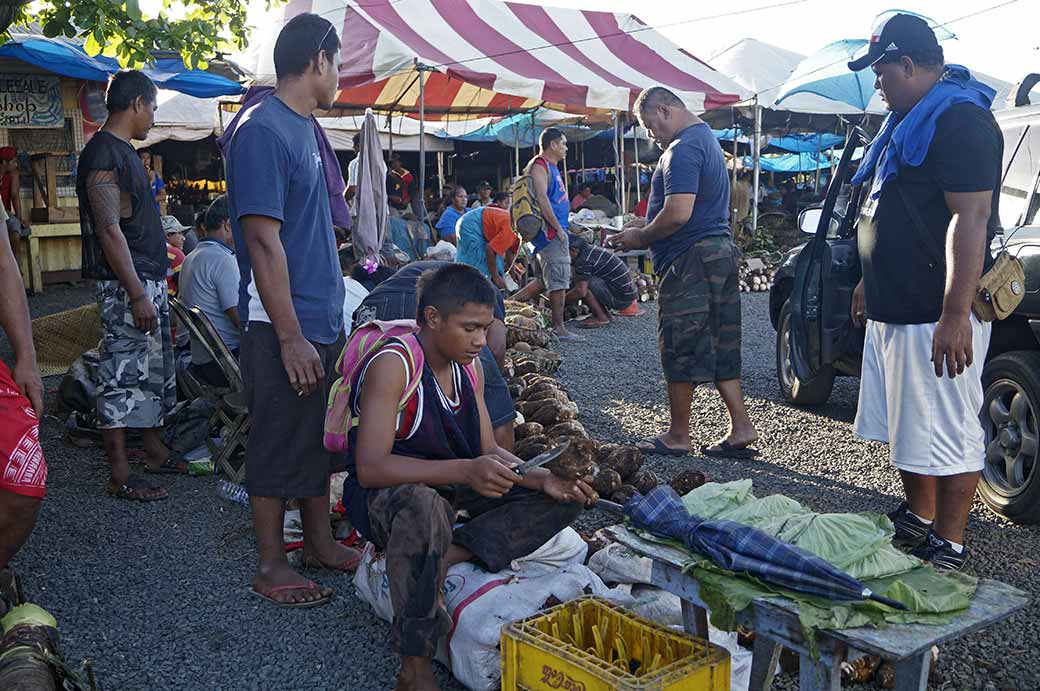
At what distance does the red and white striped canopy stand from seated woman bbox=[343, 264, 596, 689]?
6.94 meters

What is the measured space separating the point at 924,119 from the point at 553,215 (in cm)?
621

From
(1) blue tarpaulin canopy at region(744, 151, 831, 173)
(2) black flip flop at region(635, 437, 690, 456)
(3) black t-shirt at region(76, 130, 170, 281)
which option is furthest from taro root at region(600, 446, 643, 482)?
(1) blue tarpaulin canopy at region(744, 151, 831, 173)

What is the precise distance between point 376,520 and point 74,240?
1415 centimetres

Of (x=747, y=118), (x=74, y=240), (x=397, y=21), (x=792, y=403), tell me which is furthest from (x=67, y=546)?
(x=747, y=118)

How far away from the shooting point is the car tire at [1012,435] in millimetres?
4445

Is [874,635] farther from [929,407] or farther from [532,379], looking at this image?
[532,379]

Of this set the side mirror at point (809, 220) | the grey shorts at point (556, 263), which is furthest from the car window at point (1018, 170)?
the grey shorts at point (556, 263)

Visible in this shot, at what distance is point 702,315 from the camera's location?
18.7 feet

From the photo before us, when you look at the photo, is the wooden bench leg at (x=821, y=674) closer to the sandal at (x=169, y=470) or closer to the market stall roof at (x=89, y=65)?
the sandal at (x=169, y=470)

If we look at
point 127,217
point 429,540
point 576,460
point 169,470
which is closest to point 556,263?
point 169,470

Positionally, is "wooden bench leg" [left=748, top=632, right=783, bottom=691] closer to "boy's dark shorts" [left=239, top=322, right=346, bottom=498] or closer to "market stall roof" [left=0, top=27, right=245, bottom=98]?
"boy's dark shorts" [left=239, top=322, right=346, bottom=498]

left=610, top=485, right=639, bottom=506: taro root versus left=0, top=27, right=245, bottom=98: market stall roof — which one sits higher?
left=0, top=27, right=245, bottom=98: market stall roof

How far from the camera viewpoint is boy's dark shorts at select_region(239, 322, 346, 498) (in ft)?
12.3

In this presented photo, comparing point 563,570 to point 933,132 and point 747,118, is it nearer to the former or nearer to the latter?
point 933,132
